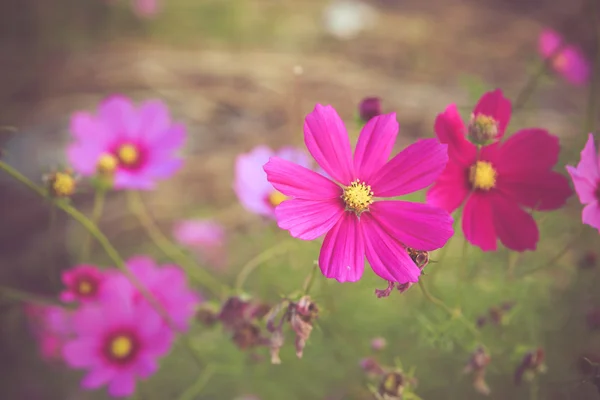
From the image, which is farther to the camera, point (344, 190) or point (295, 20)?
point (295, 20)

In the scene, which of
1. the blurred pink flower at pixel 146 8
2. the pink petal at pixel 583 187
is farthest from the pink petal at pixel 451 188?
the blurred pink flower at pixel 146 8

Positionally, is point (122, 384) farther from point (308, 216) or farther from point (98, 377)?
point (308, 216)

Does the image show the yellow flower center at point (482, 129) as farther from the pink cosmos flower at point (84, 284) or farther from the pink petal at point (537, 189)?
the pink cosmos flower at point (84, 284)

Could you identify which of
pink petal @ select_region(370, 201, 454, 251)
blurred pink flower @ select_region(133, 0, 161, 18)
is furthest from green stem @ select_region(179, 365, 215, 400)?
blurred pink flower @ select_region(133, 0, 161, 18)

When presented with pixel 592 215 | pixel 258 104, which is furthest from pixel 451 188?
pixel 258 104

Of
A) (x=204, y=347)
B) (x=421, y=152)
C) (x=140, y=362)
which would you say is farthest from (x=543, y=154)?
(x=204, y=347)

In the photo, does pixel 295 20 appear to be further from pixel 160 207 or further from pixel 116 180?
pixel 116 180
